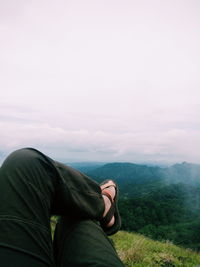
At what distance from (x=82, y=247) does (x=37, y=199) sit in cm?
48

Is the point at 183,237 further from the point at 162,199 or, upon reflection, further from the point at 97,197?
the point at 97,197

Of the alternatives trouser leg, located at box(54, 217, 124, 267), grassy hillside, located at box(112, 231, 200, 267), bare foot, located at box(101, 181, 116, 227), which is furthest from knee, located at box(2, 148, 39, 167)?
grassy hillside, located at box(112, 231, 200, 267)

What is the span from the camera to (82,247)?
1.82 metres

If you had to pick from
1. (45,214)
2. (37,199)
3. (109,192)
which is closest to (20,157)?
(37,199)

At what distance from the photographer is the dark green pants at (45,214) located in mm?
1669

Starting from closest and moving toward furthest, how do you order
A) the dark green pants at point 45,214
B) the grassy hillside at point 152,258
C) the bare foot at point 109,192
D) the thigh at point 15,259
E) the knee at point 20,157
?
1. the thigh at point 15,259
2. the dark green pants at point 45,214
3. the knee at point 20,157
4. the bare foot at point 109,192
5. the grassy hillside at point 152,258

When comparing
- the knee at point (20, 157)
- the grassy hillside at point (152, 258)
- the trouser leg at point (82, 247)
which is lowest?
the grassy hillside at point (152, 258)

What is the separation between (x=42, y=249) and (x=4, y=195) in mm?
465

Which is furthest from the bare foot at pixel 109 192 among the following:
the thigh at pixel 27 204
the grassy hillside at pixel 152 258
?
the grassy hillside at pixel 152 258

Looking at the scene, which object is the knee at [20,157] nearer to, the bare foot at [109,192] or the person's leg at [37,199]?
the person's leg at [37,199]

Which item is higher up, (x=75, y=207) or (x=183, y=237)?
(x=75, y=207)

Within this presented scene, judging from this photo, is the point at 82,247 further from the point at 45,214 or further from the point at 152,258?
the point at 152,258

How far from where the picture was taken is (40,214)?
1816 millimetres

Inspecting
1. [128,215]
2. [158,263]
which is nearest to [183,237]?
[128,215]
